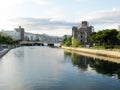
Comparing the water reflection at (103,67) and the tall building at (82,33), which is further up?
the tall building at (82,33)

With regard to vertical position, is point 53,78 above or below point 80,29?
below

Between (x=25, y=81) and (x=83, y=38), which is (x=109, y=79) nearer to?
(x=25, y=81)

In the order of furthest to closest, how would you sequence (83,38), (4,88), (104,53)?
(83,38)
(104,53)
(4,88)

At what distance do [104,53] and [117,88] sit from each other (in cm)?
5063

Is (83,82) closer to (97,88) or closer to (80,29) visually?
(97,88)

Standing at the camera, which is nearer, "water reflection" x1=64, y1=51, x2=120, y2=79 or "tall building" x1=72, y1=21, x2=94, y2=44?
"water reflection" x1=64, y1=51, x2=120, y2=79

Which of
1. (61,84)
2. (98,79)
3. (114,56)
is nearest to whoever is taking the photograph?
(61,84)

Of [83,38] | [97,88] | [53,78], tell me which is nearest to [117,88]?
[97,88]

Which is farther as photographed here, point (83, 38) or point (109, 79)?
point (83, 38)

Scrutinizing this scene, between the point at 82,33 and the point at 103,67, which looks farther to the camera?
the point at 82,33

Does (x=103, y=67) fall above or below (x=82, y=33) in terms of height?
below

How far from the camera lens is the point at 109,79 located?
1426 inches

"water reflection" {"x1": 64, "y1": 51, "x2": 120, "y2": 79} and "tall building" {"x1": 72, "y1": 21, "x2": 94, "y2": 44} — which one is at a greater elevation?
"tall building" {"x1": 72, "y1": 21, "x2": 94, "y2": 44}

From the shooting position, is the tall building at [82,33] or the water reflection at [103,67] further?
the tall building at [82,33]
